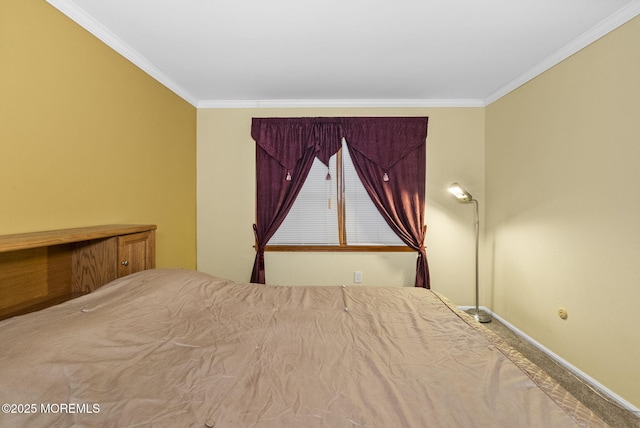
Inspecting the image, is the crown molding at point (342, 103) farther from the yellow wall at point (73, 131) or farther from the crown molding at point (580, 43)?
the yellow wall at point (73, 131)

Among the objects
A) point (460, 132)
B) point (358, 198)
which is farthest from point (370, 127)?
point (460, 132)

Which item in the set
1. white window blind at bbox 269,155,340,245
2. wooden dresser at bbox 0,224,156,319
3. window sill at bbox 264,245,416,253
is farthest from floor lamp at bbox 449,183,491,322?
wooden dresser at bbox 0,224,156,319

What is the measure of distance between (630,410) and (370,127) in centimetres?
297

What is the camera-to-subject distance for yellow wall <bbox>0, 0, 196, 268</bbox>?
1.31 metres

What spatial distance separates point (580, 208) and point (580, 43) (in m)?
1.22

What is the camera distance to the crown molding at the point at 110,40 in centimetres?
155

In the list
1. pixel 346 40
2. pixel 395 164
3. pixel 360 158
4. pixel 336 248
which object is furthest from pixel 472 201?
pixel 346 40

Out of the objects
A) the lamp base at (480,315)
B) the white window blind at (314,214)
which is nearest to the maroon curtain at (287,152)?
the white window blind at (314,214)

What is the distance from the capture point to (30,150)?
1.38 m

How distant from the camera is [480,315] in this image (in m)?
2.83

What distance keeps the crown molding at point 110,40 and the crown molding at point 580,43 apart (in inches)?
132

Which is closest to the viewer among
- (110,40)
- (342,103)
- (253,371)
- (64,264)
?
(253,371)

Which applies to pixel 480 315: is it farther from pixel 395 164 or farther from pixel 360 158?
pixel 360 158

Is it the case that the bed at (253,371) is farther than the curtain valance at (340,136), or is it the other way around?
the curtain valance at (340,136)
